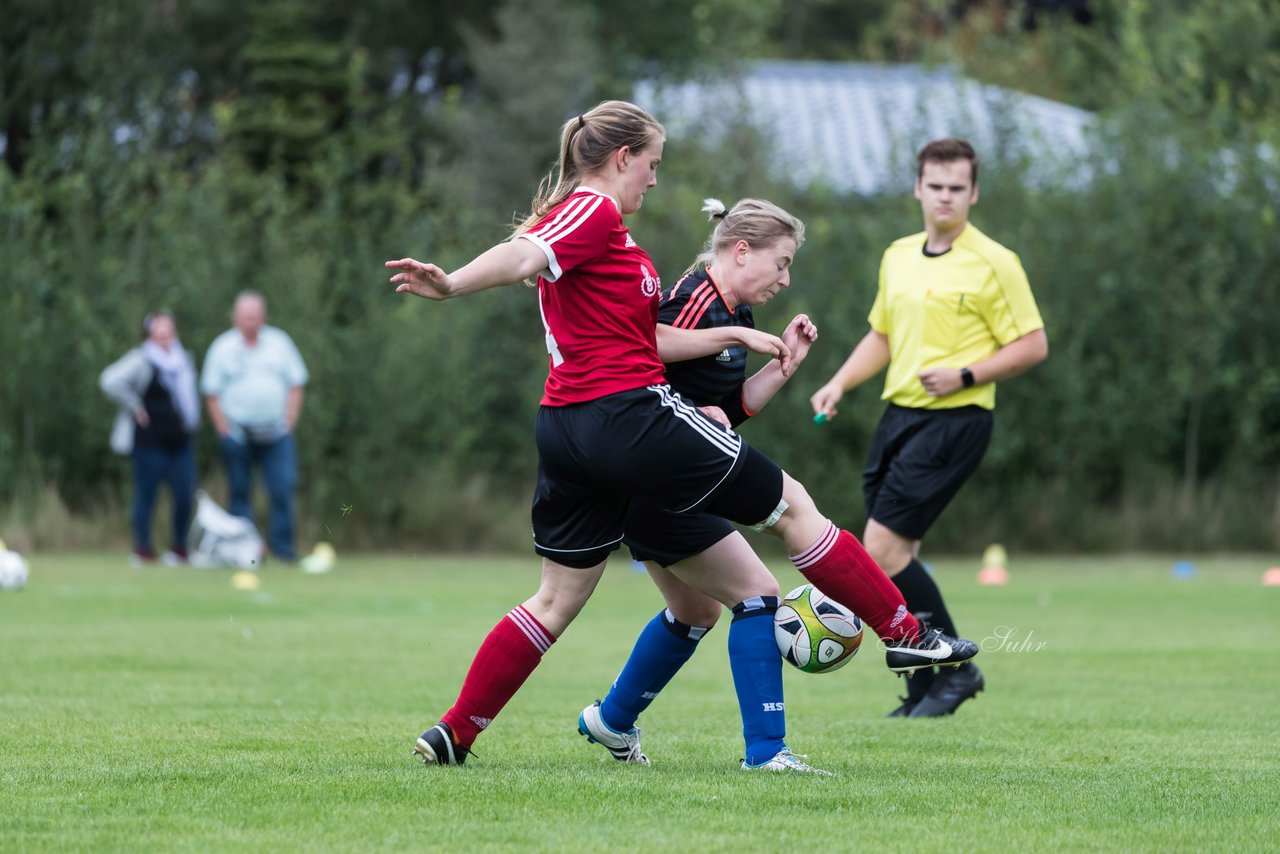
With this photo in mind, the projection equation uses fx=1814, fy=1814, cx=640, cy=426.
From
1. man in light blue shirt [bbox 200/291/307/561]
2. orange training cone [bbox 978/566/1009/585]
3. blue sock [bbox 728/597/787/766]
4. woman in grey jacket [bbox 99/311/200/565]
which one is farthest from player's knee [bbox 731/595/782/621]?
woman in grey jacket [bbox 99/311/200/565]

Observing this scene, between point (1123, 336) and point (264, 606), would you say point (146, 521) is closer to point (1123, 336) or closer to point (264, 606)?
point (264, 606)

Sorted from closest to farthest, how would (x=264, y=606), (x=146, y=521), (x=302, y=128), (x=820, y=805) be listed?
(x=820, y=805) → (x=264, y=606) → (x=146, y=521) → (x=302, y=128)

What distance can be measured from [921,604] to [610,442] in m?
2.56

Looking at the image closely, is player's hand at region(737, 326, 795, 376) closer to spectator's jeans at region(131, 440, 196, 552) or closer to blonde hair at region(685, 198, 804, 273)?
blonde hair at region(685, 198, 804, 273)

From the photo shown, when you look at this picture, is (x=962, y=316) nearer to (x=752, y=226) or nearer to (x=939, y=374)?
(x=939, y=374)

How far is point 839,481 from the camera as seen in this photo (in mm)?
17906

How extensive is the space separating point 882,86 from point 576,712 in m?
27.2

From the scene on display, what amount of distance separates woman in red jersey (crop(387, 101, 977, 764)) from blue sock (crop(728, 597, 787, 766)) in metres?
0.24

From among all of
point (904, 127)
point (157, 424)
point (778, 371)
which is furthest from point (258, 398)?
point (778, 371)

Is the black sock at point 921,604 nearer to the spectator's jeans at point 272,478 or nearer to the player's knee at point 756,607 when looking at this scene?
the player's knee at point 756,607

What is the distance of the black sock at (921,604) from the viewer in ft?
23.3

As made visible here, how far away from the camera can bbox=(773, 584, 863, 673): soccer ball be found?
5289mm

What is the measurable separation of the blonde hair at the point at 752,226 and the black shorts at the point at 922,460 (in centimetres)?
185

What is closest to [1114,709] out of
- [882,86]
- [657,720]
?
[657,720]
